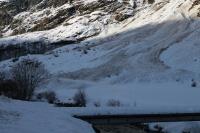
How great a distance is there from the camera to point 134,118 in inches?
808

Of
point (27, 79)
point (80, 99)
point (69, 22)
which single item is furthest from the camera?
point (69, 22)

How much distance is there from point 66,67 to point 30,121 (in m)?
37.5

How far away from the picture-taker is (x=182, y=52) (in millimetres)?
48625

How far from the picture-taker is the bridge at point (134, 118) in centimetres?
1945

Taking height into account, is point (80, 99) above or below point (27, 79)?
below

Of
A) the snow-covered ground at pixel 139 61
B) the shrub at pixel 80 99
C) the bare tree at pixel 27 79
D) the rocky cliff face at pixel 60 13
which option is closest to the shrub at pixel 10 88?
the bare tree at pixel 27 79

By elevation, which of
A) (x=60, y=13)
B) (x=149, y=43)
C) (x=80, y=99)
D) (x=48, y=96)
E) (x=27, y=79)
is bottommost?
(x=80, y=99)

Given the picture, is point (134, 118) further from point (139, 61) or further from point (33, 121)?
point (139, 61)

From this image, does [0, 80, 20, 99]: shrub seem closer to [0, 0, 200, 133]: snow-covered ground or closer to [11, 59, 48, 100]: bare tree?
[11, 59, 48, 100]: bare tree

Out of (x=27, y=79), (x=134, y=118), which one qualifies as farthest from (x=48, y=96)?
(x=134, y=118)

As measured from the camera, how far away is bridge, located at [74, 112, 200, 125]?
63.8ft

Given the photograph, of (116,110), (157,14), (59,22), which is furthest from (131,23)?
(116,110)

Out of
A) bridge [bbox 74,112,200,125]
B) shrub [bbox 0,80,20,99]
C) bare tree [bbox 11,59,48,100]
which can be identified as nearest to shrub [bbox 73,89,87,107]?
bare tree [bbox 11,59,48,100]

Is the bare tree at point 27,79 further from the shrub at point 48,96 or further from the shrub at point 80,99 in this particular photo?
the shrub at point 80,99
